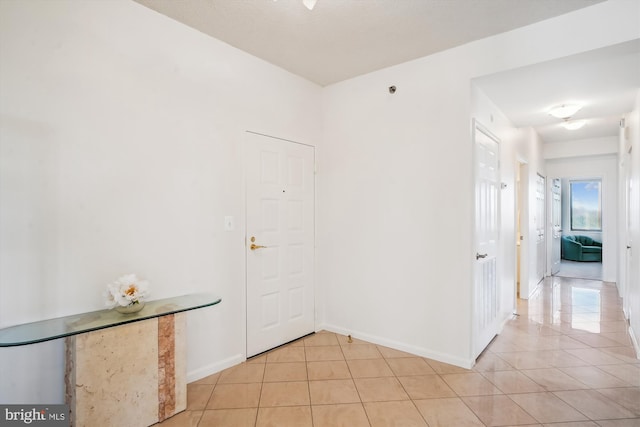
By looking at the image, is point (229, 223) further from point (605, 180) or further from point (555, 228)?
point (605, 180)

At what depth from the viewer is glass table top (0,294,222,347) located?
63.3 inches

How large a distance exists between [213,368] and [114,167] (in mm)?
1720

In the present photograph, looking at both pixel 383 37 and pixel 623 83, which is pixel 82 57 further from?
pixel 623 83

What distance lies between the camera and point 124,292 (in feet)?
6.42

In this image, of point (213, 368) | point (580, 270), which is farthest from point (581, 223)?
point (213, 368)

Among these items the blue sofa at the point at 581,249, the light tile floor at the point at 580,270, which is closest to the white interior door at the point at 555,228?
the light tile floor at the point at 580,270

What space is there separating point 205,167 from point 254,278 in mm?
1087

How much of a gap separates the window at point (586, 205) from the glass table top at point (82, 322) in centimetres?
1077

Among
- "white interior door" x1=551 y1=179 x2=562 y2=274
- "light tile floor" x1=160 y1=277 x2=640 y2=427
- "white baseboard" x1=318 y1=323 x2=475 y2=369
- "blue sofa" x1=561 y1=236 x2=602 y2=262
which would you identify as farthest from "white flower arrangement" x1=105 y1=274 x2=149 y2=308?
"blue sofa" x1=561 y1=236 x2=602 y2=262

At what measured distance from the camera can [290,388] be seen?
8.12 feet

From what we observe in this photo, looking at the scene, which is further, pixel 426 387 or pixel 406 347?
pixel 406 347

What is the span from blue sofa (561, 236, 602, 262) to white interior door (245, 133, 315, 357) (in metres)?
8.63

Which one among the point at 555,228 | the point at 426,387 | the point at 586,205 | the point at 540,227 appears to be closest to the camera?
the point at 426,387

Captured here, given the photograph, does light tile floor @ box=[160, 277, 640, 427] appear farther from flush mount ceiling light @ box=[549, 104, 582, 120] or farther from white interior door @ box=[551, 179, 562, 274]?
white interior door @ box=[551, 179, 562, 274]
